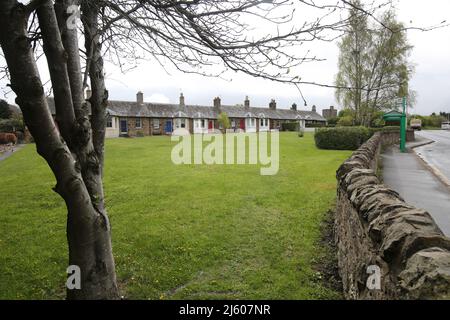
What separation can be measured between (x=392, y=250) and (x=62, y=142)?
3.05 meters

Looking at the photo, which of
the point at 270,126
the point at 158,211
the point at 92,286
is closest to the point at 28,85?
the point at 92,286

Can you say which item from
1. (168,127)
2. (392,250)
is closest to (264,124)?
(168,127)

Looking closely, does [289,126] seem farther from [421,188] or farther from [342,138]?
[421,188]

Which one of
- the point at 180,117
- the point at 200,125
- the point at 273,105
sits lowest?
the point at 200,125

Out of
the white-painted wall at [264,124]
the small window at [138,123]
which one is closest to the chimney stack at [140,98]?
the small window at [138,123]

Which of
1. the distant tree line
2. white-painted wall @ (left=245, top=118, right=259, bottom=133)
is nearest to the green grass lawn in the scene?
the distant tree line

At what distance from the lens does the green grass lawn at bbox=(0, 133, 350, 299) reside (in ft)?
16.0

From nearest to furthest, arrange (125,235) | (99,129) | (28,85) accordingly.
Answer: (28,85) < (99,129) < (125,235)

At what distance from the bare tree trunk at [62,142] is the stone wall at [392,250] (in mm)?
2795

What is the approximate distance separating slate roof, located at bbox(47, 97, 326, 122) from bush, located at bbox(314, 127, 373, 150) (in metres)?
24.8

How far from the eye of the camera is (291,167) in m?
16.0

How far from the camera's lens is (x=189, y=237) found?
673 cm

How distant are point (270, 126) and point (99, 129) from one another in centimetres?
5950

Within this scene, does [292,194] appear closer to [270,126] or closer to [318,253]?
[318,253]
